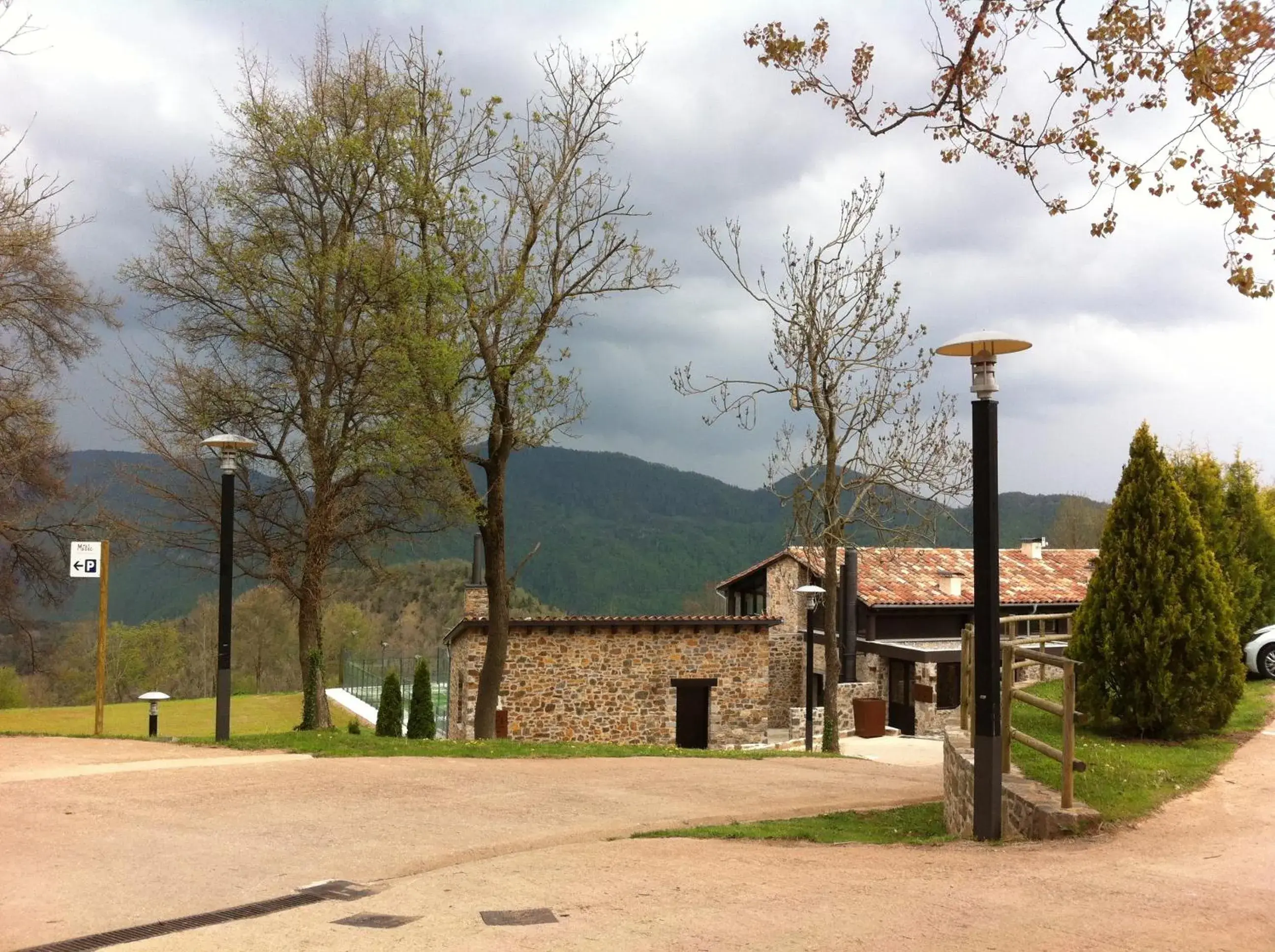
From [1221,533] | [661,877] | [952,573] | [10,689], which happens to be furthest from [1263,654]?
[10,689]

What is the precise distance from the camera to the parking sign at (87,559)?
14.5m

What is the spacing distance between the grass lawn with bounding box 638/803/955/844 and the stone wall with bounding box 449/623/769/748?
16.0 m

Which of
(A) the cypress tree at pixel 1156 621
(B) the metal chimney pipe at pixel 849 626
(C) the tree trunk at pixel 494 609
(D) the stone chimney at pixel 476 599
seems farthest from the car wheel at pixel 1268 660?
(D) the stone chimney at pixel 476 599

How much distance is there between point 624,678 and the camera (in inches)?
1029

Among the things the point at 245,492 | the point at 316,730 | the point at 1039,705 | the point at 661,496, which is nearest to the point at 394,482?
the point at 245,492

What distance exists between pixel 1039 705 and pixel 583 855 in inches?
141

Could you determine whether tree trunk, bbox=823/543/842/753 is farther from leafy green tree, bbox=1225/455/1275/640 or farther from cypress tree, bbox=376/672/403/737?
cypress tree, bbox=376/672/403/737

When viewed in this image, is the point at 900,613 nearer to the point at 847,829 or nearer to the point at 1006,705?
the point at 847,829

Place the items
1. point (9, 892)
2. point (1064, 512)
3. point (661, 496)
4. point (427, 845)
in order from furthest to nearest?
point (661, 496) → point (1064, 512) → point (427, 845) → point (9, 892)

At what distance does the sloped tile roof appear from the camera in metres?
31.7

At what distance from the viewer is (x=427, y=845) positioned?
756 cm

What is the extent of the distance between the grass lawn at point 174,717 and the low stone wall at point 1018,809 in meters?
24.0

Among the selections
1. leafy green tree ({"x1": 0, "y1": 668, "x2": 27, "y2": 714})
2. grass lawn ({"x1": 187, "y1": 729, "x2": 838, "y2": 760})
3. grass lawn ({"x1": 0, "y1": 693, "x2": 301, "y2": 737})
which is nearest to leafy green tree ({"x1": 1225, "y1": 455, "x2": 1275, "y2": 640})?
grass lawn ({"x1": 187, "y1": 729, "x2": 838, "y2": 760})

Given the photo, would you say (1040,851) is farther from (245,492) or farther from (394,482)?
(245,492)
